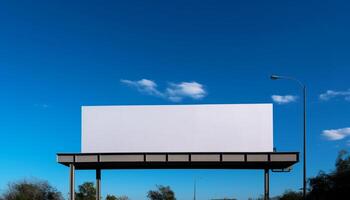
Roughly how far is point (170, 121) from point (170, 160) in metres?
2.79

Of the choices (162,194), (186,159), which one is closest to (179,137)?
(186,159)

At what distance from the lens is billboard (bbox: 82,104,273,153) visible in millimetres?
29297

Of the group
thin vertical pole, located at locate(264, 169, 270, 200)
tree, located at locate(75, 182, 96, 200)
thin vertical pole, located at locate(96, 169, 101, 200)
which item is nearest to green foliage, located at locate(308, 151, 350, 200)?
thin vertical pole, located at locate(264, 169, 270, 200)

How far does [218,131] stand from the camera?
29.7 meters

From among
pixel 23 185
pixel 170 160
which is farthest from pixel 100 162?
pixel 23 185

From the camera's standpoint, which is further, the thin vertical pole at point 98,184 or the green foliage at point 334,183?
the green foliage at point 334,183

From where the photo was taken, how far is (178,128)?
97.8ft

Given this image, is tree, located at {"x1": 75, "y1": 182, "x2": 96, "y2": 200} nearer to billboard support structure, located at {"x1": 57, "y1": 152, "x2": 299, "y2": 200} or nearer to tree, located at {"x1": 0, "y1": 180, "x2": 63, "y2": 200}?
tree, located at {"x1": 0, "y1": 180, "x2": 63, "y2": 200}

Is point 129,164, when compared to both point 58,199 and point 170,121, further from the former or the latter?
point 58,199

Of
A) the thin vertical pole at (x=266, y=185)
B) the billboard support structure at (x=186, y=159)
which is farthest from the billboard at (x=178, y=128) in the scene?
the thin vertical pole at (x=266, y=185)

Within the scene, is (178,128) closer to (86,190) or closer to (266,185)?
(266,185)

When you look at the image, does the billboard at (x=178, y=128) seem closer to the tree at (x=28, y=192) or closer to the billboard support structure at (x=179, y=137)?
the billboard support structure at (x=179, y=137)

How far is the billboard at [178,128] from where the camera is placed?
29.3 meters

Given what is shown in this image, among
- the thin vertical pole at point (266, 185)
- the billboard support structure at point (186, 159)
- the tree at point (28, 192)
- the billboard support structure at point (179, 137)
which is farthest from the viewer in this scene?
the tree at point (28, 192)
